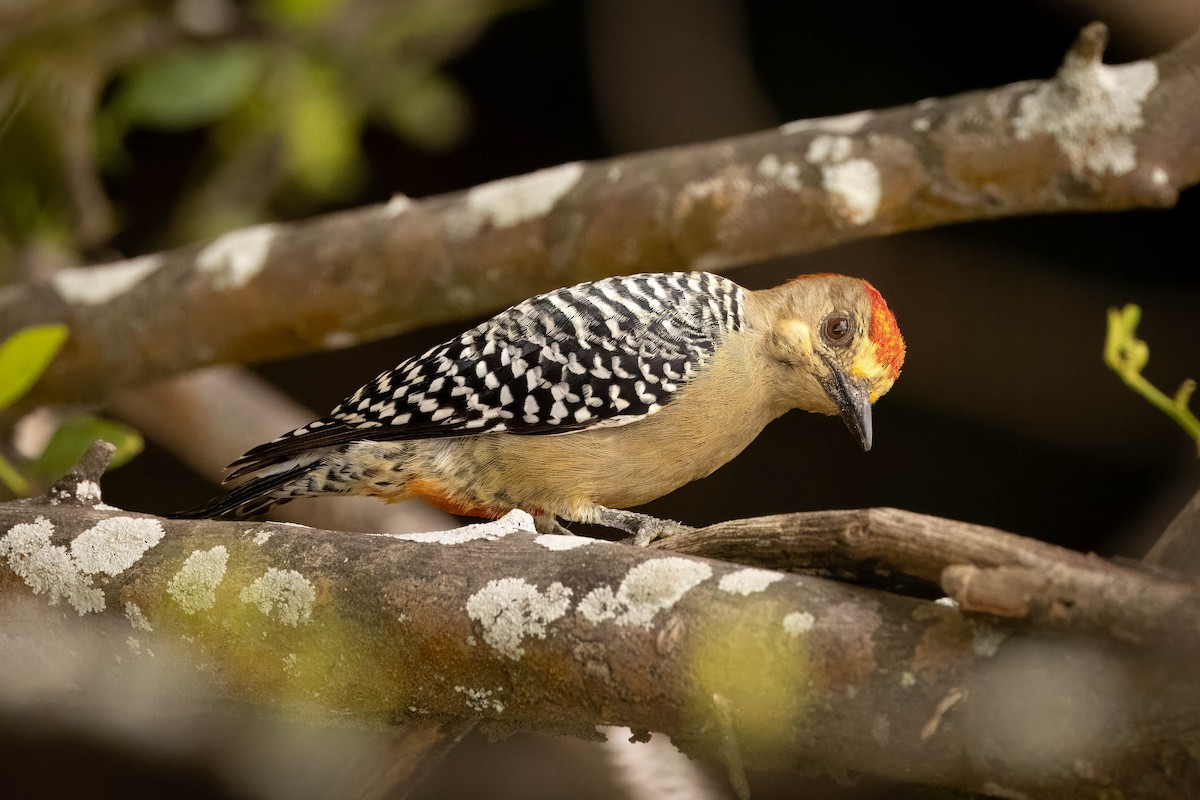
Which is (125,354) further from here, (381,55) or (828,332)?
(828,332)

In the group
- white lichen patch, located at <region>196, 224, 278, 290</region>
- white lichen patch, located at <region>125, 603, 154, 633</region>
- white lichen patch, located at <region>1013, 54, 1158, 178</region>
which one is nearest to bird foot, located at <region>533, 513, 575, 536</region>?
white lichen patch, located at <region>125, 603, 154, 633</region>

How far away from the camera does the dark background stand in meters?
3.22

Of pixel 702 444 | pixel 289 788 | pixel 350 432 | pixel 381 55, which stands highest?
pixel 381 55

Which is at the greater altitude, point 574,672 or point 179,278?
point 179,278

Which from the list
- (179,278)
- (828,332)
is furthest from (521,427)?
(179,278)

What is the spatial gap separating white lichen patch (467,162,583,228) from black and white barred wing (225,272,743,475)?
549 mm

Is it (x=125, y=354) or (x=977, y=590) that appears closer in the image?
(x=977, y=590)

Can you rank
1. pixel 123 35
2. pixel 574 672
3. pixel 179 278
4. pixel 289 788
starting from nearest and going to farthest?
pixel 574 672
pixel 289 788
pixel 179 278
pixel 123 35

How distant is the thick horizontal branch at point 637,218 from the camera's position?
2324 mm

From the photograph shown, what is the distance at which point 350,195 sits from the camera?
4.15m

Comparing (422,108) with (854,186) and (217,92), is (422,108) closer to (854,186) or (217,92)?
(217,92)

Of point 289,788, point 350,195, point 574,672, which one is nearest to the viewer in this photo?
point 574,672

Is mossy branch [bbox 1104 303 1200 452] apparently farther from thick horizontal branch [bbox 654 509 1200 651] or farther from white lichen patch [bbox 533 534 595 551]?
white lichen patch [bbox 533 534 595 551]

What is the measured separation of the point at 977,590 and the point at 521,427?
1062 millimetres
